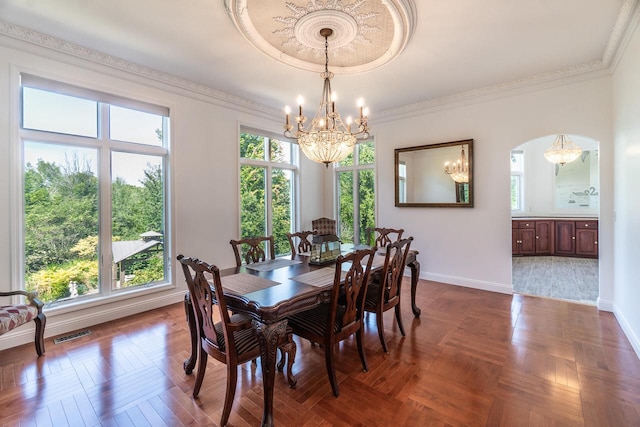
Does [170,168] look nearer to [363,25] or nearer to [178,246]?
[178,246]

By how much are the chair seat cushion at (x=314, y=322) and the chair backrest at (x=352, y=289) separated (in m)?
0.04

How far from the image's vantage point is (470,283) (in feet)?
14.4

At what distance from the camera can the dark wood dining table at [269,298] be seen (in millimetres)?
1681

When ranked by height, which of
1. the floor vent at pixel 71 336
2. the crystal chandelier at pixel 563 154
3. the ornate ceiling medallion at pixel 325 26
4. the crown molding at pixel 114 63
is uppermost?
the crown molding at pixel 114 63

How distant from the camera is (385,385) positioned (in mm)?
2086

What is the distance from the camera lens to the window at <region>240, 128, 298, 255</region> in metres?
4.64

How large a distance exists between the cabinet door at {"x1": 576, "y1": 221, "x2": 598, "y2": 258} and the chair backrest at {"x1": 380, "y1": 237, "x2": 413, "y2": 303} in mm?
6179

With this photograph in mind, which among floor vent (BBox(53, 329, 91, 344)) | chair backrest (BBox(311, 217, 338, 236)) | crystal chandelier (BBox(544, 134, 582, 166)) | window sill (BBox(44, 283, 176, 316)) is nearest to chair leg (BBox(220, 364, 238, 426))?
floor vent (BBox(53, 329, 91, 344))

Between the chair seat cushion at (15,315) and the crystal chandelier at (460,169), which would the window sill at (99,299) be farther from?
the crystal chandelier at (460,169)

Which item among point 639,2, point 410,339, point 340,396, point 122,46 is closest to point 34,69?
point 122,46

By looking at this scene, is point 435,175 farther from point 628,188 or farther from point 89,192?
point 89,192

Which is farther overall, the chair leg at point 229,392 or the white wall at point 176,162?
the white wall at point 176,162

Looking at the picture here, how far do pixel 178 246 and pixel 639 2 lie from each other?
196 inches

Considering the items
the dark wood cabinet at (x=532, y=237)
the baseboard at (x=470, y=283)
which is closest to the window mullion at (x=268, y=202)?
the baseboard at (x=470, y=283)
